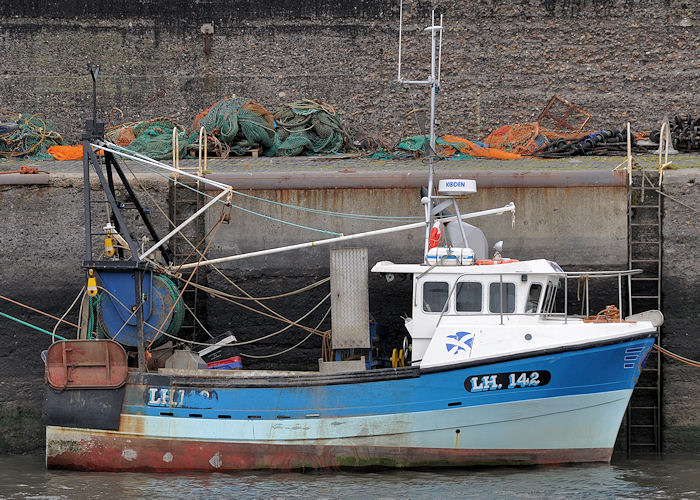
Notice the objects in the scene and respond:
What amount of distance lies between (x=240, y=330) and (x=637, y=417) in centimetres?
466

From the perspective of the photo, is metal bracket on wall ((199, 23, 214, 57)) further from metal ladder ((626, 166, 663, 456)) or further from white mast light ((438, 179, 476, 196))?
metal ladder ((626, 166, 663, 456))

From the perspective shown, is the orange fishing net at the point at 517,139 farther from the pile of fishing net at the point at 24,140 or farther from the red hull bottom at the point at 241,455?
the pile of fishing net at the point at 24,140

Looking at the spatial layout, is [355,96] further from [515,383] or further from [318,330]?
[515,383]

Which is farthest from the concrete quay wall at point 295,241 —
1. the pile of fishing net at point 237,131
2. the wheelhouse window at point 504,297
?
the pile of fishing net at point 237,131

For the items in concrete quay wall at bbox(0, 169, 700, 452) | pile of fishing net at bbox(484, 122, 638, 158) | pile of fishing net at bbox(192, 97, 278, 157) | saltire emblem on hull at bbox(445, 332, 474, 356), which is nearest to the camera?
saltire emblem on hull at bbox(445, 332, 474, 356)

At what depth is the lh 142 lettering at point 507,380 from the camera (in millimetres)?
11281

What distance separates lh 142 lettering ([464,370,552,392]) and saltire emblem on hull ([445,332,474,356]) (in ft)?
0.96

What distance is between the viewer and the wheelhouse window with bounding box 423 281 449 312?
11891 mm

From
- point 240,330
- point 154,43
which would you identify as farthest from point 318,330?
→ point 154,43

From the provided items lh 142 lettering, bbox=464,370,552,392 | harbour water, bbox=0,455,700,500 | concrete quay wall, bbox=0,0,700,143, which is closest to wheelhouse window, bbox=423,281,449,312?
lh 142 lettering, bbox=464,370,552,392

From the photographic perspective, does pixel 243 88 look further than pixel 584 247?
Yes

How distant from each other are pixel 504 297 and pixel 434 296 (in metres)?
0.73

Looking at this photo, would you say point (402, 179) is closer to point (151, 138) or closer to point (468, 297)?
point (468, 297)

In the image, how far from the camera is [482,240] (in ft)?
41.1
